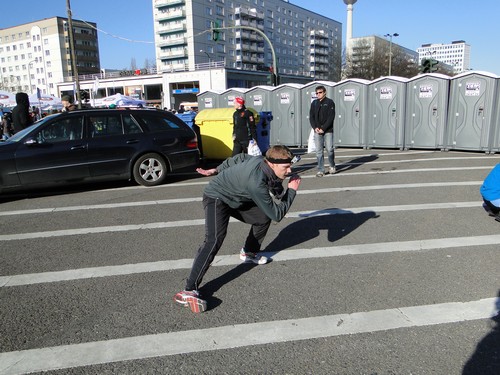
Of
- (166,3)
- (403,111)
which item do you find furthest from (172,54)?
(403,111)

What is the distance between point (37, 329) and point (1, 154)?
5380 millimetres

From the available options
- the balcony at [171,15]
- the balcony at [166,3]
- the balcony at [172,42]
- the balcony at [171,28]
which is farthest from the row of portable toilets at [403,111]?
the balcony at [166,3]

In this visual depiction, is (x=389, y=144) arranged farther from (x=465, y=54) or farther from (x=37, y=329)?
(x=465, y=54)

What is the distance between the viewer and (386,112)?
1375 centimetres

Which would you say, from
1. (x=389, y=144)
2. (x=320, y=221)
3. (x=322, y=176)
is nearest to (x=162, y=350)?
(x=320, y=221)

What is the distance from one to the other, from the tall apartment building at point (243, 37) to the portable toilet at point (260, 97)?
5898 centimetres

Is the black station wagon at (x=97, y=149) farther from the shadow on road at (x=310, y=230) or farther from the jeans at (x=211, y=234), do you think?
the jeans at (x=211, y=234)

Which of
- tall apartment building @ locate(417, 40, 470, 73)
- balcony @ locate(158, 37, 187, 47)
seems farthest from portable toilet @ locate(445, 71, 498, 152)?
tall apartment building @ locate(417, 40, 470, 73)

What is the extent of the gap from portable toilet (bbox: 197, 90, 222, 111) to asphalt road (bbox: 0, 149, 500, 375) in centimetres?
1079

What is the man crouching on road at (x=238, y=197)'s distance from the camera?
10.8 feet

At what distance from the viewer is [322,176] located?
9.33 metres

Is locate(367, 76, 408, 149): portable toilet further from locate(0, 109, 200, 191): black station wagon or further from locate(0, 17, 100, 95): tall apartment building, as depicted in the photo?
locate(0, 17, 100, 95): tall apartment building

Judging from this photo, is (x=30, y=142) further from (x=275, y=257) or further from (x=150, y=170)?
(x=275, y=257)

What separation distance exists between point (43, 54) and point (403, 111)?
108788mm
